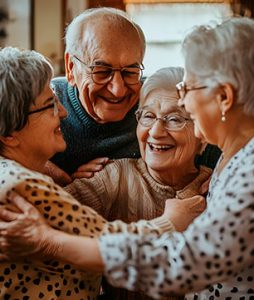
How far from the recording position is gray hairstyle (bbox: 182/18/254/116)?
63.1 inches

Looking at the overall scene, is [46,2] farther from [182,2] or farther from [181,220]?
[181,220]

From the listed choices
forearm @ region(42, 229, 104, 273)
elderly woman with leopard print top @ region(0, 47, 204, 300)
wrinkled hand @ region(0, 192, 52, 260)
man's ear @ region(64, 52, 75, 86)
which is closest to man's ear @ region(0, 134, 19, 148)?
elderly woman with leopard print top @ region(0, 47, 204, 300)

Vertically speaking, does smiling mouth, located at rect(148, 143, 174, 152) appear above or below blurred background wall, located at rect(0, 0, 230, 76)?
above

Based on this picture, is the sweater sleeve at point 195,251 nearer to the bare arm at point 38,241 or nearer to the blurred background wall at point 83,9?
the bare arm at point 38,241

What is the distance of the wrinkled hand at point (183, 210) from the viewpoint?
73.7 inches

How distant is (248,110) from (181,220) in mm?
405

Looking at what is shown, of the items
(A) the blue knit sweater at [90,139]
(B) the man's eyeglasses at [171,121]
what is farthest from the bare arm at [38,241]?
(A) the blue knit sweater at [90,139]

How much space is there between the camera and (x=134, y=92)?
2352mm

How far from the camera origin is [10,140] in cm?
187

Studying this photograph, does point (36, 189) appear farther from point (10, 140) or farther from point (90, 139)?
point (90, 139)

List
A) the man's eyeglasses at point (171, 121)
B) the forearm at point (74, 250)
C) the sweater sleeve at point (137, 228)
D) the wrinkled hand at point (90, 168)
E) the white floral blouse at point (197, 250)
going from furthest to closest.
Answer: the wrinkled hand at point (90, 168) < the man's eyeglasses at point (171, 121) < the sweater sleeve at point (137, 228) < the forearm at point (74, 250) < the white floral blouse at point (197, 250)

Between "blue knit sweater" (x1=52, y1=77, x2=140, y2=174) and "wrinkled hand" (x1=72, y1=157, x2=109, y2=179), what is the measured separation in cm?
7

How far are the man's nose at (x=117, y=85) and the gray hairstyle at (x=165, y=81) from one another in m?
0.12

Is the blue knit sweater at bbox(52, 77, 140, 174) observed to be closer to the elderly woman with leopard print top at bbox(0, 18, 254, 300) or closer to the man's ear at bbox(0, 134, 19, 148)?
the man's ear at bbox(0, 134, 19, 148)
